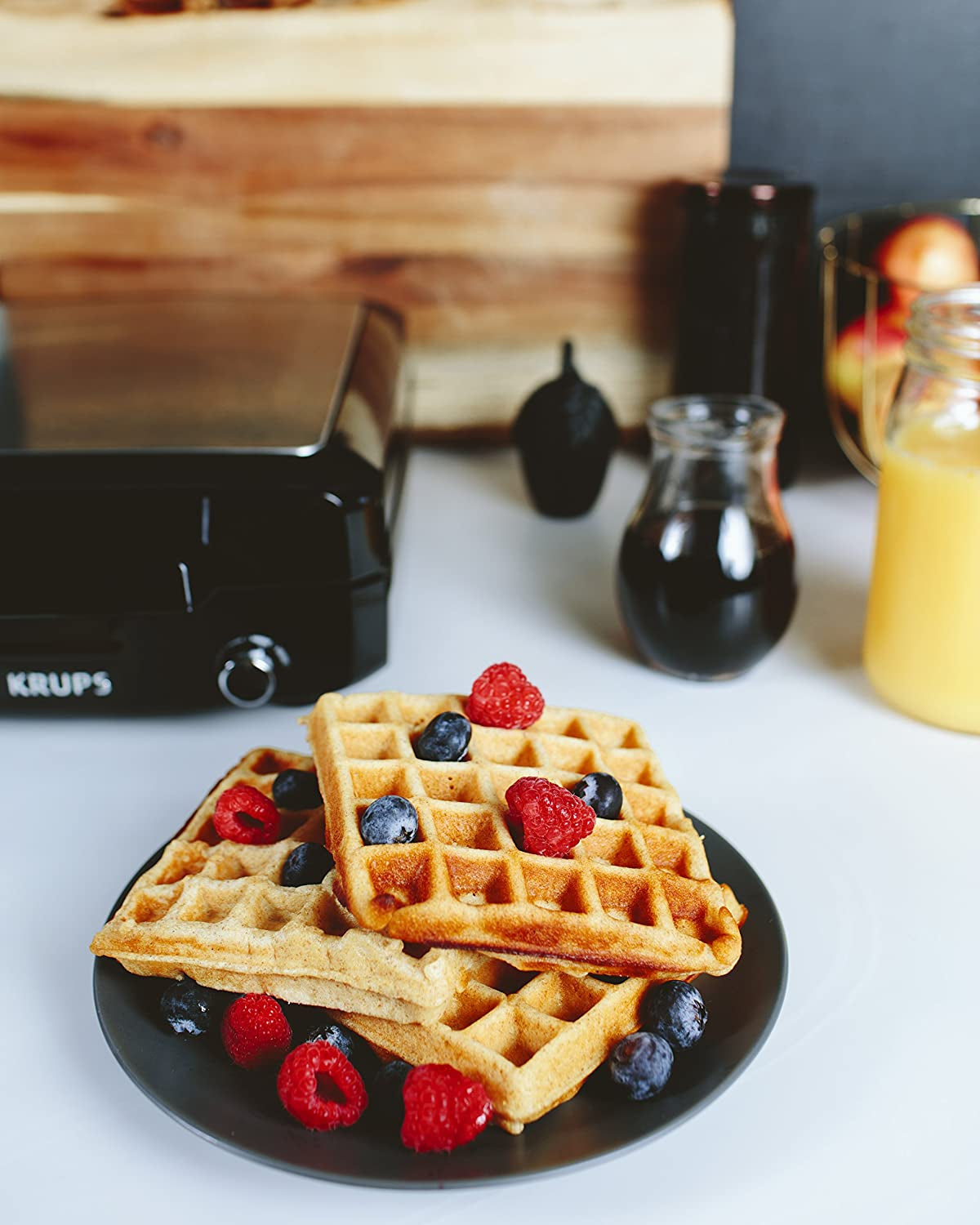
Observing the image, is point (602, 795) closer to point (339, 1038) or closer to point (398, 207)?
point (339, 1038)

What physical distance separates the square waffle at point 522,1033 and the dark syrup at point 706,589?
42 centimetres

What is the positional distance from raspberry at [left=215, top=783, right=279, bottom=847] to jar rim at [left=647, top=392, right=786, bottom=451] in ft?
1.53

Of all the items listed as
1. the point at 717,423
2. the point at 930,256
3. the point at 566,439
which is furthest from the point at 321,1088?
the point at 930,256

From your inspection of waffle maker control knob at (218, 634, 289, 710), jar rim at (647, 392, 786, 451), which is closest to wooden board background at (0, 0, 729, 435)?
jar rim at (647, 392, 786, 451)

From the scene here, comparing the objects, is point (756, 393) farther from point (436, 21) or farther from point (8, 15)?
point (8, 15)

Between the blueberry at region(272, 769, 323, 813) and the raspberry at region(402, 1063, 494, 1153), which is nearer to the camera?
the raspberry at region(402, 1063, 494, 1153)

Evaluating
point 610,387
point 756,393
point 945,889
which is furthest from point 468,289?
point 945,889

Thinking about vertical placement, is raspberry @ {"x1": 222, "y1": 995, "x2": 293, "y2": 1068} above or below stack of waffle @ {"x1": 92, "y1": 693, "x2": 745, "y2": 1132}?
below

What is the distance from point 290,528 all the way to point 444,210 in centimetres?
72

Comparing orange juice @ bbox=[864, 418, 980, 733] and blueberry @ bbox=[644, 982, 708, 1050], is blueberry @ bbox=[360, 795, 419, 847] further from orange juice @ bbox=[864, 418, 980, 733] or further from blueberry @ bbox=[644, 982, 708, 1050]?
orange juice @ bbox=[864, 418, 980, 733]

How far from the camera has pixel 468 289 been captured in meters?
1.55

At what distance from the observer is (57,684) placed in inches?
38.2

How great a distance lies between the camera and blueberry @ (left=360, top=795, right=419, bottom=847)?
2.28 feet

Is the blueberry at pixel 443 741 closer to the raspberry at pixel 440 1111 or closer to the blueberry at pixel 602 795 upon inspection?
the blueberry at pixel 602 795
